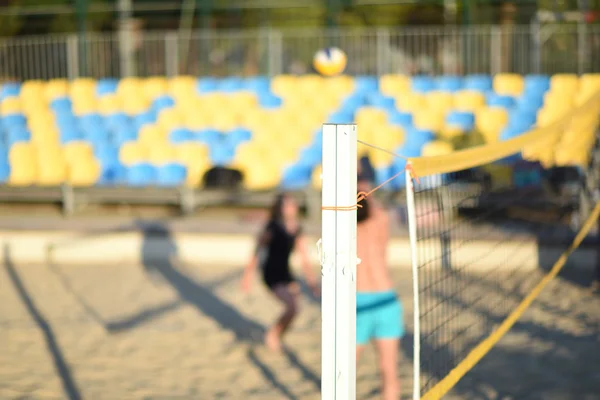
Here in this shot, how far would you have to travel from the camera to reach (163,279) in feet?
32.4

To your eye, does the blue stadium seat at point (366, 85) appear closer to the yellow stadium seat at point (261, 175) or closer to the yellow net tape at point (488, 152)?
the yellow stadium seat at point (261, 175)

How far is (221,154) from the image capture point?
13.7 metres

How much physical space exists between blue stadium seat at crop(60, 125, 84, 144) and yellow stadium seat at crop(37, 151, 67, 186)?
0.42 metres

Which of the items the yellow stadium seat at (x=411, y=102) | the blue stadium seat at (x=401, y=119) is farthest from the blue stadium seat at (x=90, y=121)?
the yellow stadium seat at (x=411, y=102)

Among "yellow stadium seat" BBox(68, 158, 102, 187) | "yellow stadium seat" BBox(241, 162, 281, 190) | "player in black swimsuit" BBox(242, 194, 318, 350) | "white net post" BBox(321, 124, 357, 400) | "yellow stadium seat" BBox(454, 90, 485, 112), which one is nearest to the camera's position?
"white net post" BBox(321, 124, 357, 400)

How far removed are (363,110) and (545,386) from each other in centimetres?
834

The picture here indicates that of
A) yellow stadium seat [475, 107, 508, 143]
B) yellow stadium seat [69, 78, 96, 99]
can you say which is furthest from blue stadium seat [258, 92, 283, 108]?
yellow stadium seat [475, 107, 508, 143]

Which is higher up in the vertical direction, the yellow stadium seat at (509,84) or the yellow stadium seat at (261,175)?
the yellow stadium seat at (509,84)

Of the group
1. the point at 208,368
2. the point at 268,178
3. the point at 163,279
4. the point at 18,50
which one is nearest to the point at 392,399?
the point at 208,368

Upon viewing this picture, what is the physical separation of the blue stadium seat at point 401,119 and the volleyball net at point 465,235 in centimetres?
87

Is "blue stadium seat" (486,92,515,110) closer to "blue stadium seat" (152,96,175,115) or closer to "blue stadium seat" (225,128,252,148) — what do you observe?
"blue stadium seat" (225,128,252,148)

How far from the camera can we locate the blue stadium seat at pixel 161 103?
1478 cm

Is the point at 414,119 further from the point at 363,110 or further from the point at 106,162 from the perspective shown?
the point at 106,162

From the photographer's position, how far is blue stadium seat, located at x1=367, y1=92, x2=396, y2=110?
13852 millimetres
